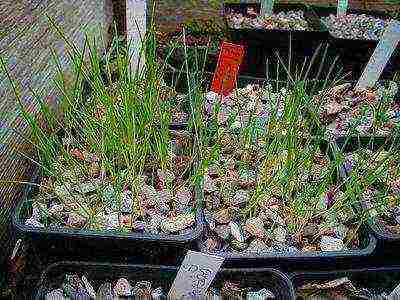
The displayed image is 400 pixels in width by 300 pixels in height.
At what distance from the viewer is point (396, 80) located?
1.47 metres

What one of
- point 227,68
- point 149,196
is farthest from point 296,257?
point 227,68

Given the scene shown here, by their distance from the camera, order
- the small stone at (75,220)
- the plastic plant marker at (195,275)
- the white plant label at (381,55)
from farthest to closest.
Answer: the white plant label at (381,55)
the small stone at (75,220)
the plastic plant marker at (195,275)

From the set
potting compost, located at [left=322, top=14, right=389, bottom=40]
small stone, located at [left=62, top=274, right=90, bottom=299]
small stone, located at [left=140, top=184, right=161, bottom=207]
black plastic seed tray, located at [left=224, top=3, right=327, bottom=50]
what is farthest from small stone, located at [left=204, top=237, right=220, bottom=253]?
potting compost, located at [left=322, top=14, right=389, bottom=40]

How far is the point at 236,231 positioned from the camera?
0.96 metres

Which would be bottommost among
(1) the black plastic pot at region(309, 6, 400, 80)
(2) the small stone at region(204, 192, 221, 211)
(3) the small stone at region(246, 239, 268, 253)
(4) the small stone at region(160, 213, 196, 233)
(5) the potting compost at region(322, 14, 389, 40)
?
(3) the small stone at region(246, 239, 268, 253)

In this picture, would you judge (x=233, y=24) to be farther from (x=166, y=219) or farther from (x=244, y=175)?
(x=166, y=219)

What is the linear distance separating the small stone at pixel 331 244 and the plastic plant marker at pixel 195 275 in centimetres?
22

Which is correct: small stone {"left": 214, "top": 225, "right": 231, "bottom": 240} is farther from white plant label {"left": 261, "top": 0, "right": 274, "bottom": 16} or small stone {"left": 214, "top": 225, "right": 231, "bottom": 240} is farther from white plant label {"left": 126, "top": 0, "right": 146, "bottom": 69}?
white plant label {"left": 261, "top": 0, "right": 274, "bottom": 16}

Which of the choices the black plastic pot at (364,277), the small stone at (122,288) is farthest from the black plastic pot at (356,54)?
the small stone at (122,288)

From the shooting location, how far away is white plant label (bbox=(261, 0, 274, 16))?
1.59 m

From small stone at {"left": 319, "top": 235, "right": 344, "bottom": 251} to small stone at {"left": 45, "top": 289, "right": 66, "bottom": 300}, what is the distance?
44 cm

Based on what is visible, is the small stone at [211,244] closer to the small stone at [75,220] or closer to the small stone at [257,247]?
the small stone at [257,247]

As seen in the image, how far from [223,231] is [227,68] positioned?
1.47 ft

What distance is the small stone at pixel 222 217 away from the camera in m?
0.98
